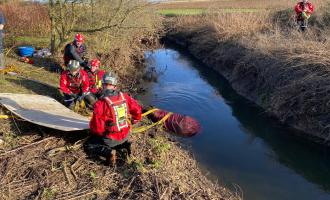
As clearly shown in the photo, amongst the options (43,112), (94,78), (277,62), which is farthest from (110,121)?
(277,62)

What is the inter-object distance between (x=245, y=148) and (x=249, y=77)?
5.67 metres

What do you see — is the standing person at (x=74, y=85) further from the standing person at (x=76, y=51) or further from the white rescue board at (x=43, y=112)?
the standing person at (x=76, y=51)

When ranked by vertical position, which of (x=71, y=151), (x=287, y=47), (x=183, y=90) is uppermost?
(x=287, y=47)

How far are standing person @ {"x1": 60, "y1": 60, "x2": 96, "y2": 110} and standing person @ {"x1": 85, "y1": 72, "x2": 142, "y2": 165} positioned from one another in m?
3.04

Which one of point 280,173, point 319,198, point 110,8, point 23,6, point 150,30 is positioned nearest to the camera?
point 319,198

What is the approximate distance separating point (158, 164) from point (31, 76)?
7.12m

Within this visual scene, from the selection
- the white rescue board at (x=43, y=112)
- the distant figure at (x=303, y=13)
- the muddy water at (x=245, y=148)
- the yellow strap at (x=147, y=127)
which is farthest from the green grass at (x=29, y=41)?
the distant figure at (x=303, y=13)

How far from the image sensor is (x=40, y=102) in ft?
31.0

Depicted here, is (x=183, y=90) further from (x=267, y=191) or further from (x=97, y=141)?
(x=97, y=141)

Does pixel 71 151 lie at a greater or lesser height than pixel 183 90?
greater

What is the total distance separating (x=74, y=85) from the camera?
1008 centimetres

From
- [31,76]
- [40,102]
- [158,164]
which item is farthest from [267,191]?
[31,76]

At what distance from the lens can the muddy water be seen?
8633 mm

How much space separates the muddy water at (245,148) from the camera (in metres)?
8.63
